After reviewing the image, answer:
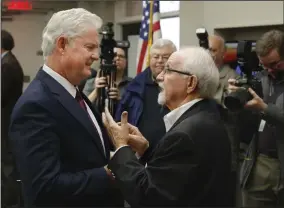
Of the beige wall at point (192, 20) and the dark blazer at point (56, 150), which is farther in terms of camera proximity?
the beige wall at point (192, 20)

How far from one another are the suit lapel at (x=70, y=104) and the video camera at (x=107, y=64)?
3.54 feet

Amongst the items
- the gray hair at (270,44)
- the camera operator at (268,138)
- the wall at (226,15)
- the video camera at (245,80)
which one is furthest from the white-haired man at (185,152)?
the wall at (226,15)

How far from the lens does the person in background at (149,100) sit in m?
2.62

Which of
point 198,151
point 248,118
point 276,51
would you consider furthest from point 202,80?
point 248,118

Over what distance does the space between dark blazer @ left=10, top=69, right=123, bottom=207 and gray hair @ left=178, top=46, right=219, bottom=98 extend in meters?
0.37

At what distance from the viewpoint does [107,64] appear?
2.64 m

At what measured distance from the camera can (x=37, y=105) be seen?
1.41m

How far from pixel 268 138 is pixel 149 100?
0.69 m

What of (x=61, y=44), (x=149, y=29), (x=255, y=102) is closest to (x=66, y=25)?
(x=61, y=44)

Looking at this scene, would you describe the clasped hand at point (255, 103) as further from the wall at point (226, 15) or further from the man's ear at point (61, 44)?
the wall at point (226, 15)

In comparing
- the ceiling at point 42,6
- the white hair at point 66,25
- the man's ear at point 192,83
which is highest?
the ceiling at point 42,6

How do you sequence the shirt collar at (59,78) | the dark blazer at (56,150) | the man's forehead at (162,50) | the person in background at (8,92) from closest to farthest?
the dark blazer at (56,150) → the shirt collar at (59,78) → the man's forehead at (162,50) → the person in background at (8,92)

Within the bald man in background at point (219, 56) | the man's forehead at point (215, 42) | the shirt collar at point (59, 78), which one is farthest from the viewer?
the man's forehead at point (215, 42)

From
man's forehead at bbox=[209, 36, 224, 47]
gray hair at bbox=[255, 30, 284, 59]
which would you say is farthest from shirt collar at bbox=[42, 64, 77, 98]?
man's forehead at bbox=[209, 36, 224, 47]
